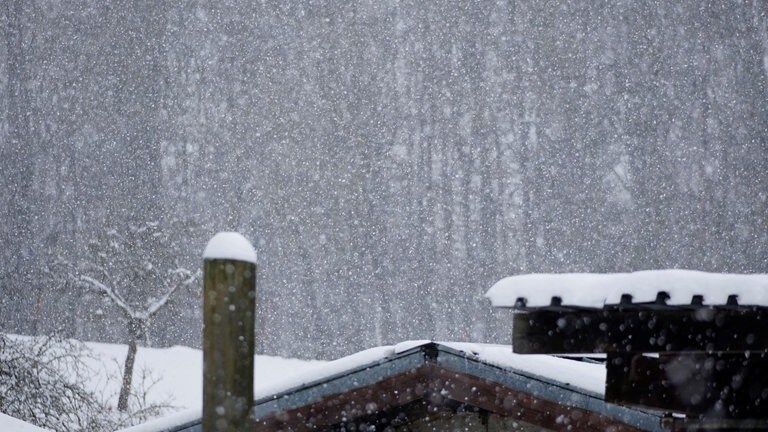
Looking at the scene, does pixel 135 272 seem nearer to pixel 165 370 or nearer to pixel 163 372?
pixel 163 372

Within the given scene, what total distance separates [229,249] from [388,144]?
9575 centimetres

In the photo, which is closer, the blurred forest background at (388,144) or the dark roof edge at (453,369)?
the dark roof edge at (453,369)

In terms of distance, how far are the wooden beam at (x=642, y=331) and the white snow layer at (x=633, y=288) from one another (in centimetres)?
9

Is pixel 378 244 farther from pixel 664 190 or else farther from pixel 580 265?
pixel 664 190

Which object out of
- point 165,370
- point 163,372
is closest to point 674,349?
point 163,372

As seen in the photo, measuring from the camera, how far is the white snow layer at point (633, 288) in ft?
11.0

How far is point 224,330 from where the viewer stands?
2434 mm

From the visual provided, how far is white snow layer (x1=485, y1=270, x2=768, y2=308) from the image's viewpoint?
3.36 m

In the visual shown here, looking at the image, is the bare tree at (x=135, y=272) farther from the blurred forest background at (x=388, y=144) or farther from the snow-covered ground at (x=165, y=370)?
the blurred forest background at (x=388, y=144)

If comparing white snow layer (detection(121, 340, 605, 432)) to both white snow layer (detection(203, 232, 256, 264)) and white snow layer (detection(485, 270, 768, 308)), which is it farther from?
white snow layer (detection(203, 232, 256, 264))

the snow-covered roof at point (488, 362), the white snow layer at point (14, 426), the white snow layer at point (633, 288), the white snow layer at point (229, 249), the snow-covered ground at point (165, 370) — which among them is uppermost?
the white snow layer at point (229, 249)

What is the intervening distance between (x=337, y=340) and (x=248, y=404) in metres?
64.2

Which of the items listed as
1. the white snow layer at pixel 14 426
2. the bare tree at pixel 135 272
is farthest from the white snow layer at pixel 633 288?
the bare tree at pixel 135 272

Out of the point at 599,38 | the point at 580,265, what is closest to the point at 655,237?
the point at 580,265
